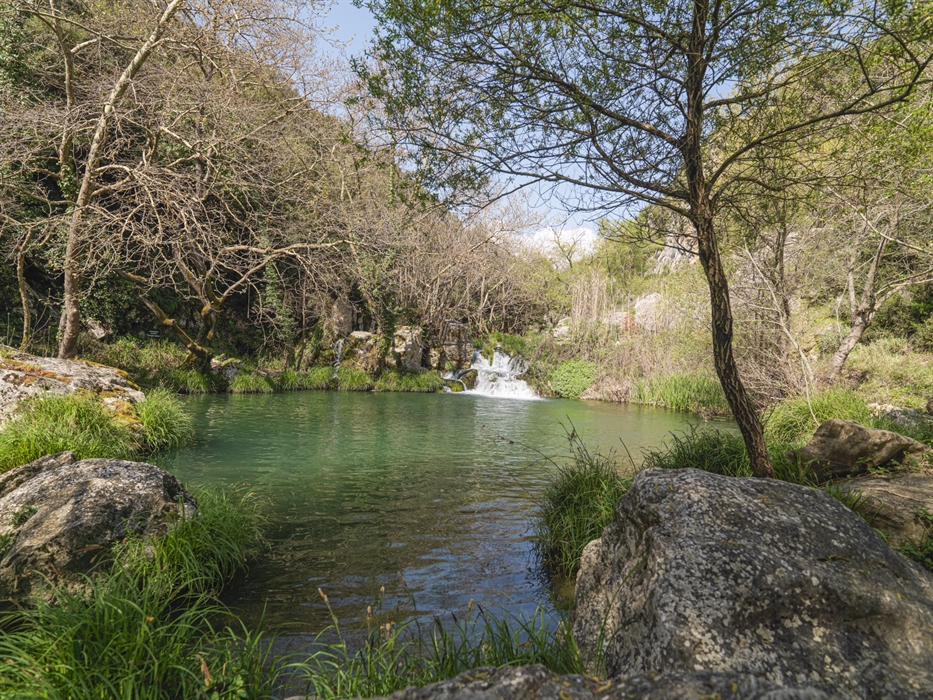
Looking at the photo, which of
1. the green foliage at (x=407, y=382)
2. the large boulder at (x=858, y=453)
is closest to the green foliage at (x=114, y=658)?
the large boulder at (x=858, y=453)

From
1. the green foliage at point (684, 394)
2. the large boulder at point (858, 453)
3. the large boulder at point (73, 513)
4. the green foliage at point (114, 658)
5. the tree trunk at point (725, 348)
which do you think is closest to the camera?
the green foliage at point (114, 658)

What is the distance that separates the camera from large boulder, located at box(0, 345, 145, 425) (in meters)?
7.34

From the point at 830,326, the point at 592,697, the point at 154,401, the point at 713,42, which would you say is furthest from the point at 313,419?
the point at 830,326

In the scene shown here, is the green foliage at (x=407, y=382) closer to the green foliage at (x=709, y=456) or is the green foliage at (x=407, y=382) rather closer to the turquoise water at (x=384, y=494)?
the turquoise water at (x=384, y=494)

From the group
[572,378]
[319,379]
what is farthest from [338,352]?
[572,378]

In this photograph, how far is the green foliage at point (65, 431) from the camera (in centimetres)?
589

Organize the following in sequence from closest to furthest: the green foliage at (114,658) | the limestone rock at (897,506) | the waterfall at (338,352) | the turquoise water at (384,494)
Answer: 1. the green foliage at (114,658)
2. the limestone rock at (897,506)
3. the turquoise water at (384,494)
4. the waterfall at (338,352)

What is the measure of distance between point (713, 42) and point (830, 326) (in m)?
13.7

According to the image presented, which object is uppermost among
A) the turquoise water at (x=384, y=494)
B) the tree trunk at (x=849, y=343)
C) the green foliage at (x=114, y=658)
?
the tree trunk at (x=849, y=343)

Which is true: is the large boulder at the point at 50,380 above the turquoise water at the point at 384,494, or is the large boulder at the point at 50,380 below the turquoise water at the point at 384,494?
above

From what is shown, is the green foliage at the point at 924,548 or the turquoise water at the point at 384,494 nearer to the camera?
the green foliage at the point at 924,548

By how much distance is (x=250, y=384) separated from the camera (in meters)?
17.2

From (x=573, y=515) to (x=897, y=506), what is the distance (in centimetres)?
258

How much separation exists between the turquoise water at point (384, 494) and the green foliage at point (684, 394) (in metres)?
1.95
